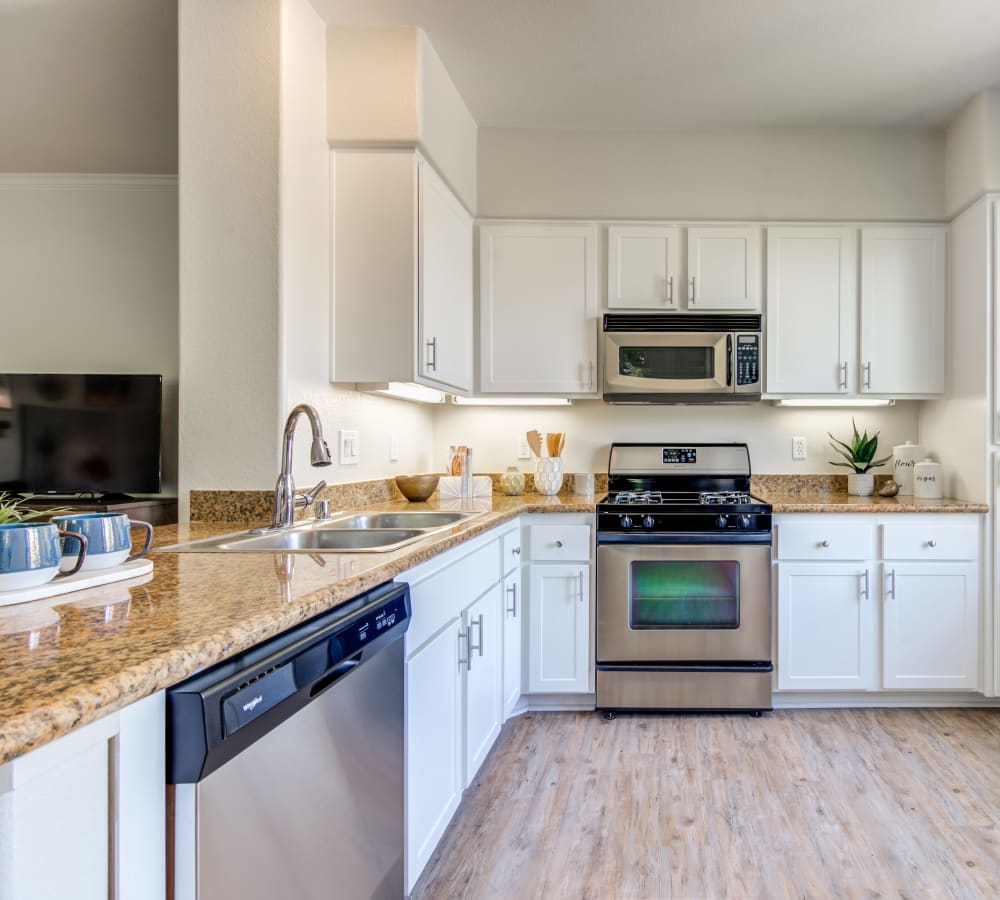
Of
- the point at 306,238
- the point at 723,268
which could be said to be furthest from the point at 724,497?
the point at 306,238

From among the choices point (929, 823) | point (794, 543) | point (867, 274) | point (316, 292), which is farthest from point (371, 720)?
point (867, 274)

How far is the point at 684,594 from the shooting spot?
285 centimetres

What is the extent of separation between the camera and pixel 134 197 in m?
3.01

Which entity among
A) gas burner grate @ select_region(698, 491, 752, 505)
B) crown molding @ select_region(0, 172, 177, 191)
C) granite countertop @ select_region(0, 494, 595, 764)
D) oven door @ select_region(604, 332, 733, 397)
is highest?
crown molding @ select_region(0, 172, 177, 191)

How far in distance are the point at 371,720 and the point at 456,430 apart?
7.80 ft

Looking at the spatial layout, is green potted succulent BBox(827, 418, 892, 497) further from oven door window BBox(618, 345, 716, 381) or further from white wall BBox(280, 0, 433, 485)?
white wall BBox(280, 0, 433, 485)

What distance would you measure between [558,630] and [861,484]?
1.71 meters

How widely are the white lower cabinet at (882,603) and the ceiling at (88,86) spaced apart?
3067 mm

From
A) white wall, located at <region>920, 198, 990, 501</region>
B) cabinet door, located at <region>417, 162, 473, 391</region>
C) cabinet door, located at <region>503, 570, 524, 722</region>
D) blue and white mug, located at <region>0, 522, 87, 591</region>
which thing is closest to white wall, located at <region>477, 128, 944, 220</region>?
white wall, located at <region>920, 198, 990, 501</region>

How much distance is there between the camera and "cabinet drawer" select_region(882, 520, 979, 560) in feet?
9.43

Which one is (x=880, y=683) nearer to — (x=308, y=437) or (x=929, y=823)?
(x=929, y=823)

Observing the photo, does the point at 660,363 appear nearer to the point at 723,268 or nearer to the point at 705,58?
the point at 723,268

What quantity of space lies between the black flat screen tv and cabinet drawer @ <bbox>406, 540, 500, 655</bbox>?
1.33m

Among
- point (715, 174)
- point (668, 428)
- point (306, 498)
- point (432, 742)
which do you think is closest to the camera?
point (432, 742)
